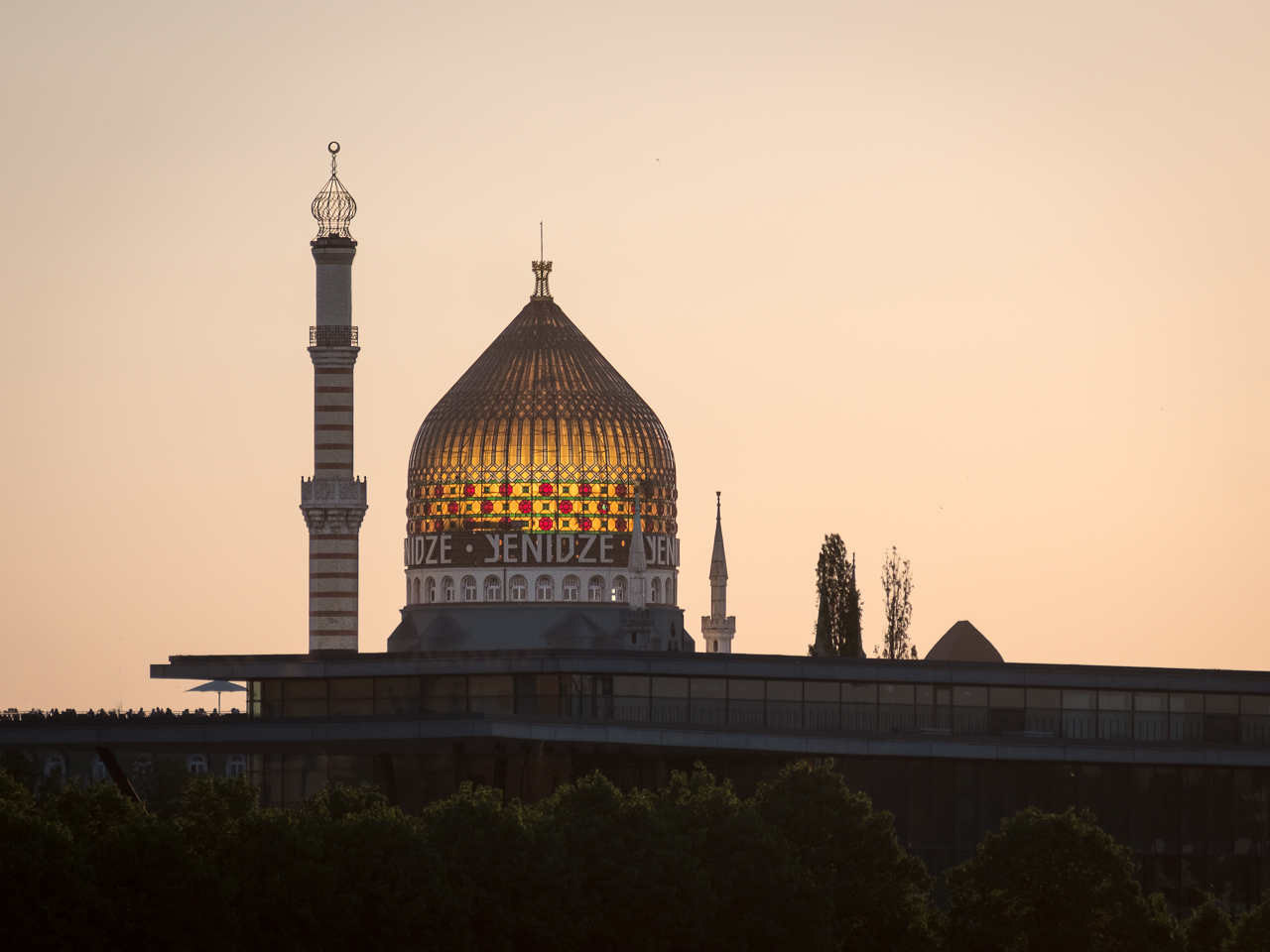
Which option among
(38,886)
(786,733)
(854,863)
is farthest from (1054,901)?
(38,886)

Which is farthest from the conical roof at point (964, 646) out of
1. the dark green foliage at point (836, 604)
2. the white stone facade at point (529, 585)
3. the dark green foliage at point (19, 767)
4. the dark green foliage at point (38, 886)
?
the dark green foliage at point (38, 886)

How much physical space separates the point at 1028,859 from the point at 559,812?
13.4 m

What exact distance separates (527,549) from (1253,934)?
84.6m

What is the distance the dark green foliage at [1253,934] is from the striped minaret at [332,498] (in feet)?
238

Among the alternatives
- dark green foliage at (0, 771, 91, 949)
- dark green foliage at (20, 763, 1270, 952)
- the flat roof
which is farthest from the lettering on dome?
dark green foliage at (0, 771, 91, 949)

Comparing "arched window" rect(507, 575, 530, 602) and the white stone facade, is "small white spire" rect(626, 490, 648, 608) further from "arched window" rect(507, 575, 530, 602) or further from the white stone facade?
"arched window" rect(507, 575, 530, 602)

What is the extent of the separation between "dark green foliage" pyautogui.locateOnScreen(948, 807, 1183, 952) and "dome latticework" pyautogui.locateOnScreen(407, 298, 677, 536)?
83.1m

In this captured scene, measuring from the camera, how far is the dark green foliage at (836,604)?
467 ft

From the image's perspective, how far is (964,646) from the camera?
13750 centimetres

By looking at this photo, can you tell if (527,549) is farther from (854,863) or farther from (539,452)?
(854,863)

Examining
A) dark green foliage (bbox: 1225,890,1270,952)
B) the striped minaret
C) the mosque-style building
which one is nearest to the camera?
dark green foliage (bbox: 1225,890,1270,952)

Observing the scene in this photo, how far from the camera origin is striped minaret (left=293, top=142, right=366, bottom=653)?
155m

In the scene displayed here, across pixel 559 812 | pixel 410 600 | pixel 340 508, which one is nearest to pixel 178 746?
pixel 559 812

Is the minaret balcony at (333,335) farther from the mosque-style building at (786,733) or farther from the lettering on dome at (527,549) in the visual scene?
the mosque-style building at (786,733)
